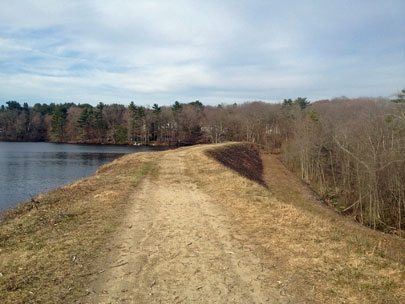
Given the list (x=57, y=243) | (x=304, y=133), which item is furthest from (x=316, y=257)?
(x=304, y=133)

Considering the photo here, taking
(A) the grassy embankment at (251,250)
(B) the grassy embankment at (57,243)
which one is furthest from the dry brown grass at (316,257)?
(B) the grassy embankment at (57,243)

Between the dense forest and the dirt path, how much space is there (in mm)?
21641

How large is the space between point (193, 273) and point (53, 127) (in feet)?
405

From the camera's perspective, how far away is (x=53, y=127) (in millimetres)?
121875

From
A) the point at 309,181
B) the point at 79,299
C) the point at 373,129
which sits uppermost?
the point at 373,129

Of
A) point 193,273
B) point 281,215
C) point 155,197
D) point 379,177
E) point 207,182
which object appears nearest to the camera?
point 193,273

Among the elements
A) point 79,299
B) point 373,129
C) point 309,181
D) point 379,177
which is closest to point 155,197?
point 79,299

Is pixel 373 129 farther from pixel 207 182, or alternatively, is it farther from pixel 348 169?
pixel 207 182

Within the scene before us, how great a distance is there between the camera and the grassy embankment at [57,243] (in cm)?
639

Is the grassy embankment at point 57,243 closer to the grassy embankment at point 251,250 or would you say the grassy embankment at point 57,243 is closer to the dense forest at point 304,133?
the grassy embankment at point 251,250

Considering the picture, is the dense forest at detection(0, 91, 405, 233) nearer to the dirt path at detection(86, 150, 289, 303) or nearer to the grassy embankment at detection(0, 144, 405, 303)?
the grassy embankment at detection(0, 144, 405, 303)

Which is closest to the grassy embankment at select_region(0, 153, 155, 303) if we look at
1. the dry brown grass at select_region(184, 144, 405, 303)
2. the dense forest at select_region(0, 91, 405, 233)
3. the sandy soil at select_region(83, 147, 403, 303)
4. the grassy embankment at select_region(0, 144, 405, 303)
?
the grassy embankment at select_region(0, 144, 405, 303)

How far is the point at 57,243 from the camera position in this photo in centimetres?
879

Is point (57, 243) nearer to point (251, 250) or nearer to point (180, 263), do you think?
point (180, 263)
